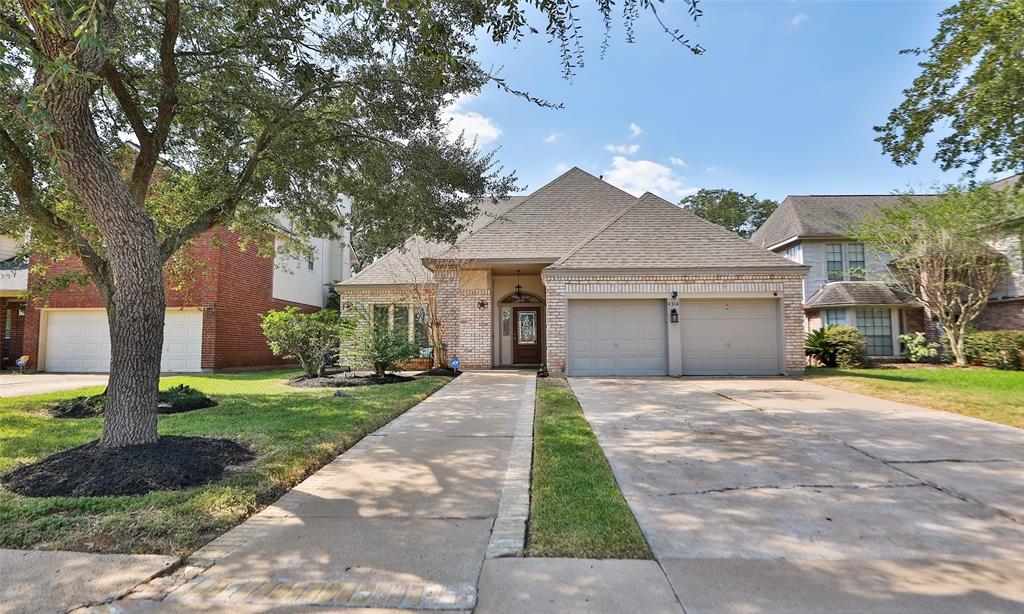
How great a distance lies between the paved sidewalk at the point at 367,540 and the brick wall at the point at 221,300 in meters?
12.3

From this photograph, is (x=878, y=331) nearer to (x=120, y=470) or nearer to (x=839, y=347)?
(x=839, y=347)

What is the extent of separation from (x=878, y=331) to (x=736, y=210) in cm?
A: 2073

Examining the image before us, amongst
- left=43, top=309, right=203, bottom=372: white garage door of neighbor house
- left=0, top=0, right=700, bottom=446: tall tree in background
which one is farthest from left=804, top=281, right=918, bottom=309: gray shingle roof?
left=43, top=309, right=203, bottom=372: white garage door of neighbor house

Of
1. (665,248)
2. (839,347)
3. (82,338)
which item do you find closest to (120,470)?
(665,248)

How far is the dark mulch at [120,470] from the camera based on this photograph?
3.77m

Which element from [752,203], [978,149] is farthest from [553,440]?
[752,203]

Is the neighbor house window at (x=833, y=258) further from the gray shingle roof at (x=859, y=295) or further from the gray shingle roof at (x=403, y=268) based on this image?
the gray shingle roof at (x=403, y=268)

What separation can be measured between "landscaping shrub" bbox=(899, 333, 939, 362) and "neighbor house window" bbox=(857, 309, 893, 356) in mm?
430

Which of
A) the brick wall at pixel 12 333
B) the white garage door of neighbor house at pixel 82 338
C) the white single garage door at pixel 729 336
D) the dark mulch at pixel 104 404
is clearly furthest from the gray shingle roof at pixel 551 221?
the brick wall at pixel 12 333

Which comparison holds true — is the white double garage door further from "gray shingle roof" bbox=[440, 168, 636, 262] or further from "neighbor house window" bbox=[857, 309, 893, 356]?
"neighbor house window" bbox=[857, 309, 893, 356]

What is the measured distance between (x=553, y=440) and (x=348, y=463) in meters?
2.21

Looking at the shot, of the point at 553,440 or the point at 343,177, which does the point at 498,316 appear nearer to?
the point at 343,177

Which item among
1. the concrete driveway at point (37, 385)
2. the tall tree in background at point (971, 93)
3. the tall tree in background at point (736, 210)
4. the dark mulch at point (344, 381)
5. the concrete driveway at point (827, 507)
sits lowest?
the concrete driveway at point (37, 385)

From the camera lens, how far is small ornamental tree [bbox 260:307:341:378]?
11.6m
